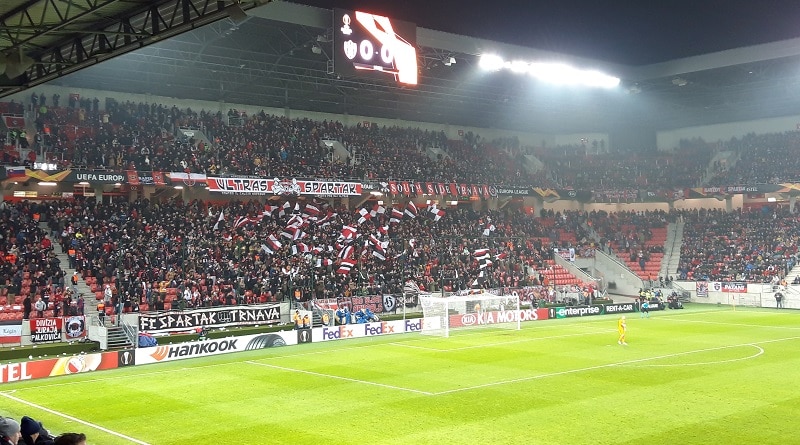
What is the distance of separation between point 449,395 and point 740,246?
41007mm

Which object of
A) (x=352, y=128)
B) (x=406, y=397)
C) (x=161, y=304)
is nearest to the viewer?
(x=406, y=397)

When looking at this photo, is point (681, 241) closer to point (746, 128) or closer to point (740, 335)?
point (746, 128)

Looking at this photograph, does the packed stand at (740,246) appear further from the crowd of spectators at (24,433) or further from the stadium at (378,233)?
the crowd of spectators at (24,433)

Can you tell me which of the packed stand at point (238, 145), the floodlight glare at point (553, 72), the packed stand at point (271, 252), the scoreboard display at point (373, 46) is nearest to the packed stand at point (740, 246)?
the packed stand at point (271, 252)

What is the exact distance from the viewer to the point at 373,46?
35.9 m

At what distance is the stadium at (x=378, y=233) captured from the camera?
18781 millimetres

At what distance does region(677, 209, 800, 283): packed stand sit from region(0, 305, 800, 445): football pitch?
21503mm

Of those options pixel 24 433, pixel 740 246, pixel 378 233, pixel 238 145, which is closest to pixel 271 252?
pixel 378 233

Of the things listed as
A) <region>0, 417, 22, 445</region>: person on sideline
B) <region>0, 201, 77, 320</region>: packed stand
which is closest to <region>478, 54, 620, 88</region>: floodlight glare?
<region>0, 201, 77, 320</region>: packed stand

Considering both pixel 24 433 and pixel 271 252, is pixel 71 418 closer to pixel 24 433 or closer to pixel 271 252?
pixel 24 433

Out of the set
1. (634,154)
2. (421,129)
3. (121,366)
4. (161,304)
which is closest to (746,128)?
(634,154)

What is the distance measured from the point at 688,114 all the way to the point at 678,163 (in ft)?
13.6

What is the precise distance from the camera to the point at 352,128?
52875 mm

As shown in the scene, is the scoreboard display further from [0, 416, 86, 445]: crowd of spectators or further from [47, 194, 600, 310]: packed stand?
[0, 416, 86, 445]: crowd of spectators
